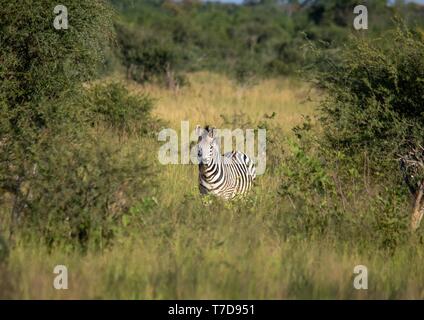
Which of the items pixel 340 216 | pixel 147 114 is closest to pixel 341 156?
pixel 340 216

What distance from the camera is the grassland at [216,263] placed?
17.4ft

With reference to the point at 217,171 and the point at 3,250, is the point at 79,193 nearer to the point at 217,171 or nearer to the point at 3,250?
the point at 3,250

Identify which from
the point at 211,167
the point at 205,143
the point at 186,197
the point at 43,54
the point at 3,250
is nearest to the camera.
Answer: the point at 3,250

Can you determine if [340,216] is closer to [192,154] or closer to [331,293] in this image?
[331,293]

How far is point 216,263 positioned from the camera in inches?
225

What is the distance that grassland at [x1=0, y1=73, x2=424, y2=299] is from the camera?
5.31 meters

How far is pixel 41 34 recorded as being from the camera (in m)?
9.72

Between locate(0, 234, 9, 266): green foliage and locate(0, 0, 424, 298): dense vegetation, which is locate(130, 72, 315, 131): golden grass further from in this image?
locate(0, 234, 9, 266): green foliage

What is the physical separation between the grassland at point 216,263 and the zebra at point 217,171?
47.5 inches

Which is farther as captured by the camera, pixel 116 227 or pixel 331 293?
pixel 116 227

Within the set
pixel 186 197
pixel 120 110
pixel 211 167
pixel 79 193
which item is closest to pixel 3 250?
pixel 79 193

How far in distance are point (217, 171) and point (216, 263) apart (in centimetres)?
363

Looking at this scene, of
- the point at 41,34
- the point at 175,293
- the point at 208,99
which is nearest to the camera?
the point at 175,293

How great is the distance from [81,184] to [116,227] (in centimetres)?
51
